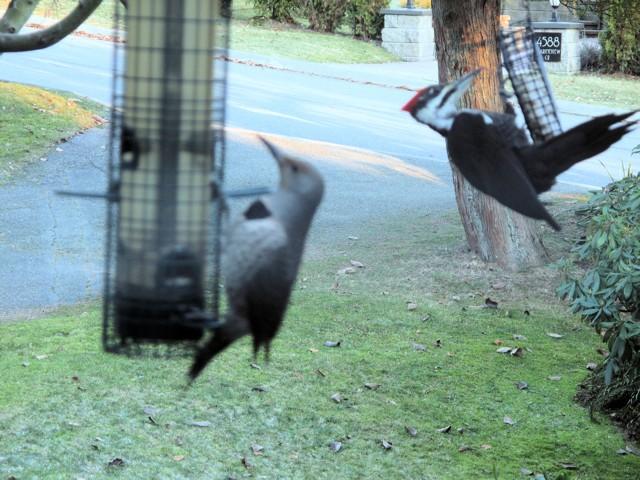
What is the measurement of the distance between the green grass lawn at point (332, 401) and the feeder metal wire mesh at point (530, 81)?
11.3 ft

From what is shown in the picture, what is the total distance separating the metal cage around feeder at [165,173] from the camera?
84.1 inches

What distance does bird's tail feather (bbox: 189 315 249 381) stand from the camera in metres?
2.06

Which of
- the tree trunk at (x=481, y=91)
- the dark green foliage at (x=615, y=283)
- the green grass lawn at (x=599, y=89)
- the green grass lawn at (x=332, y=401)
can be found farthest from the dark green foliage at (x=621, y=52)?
the dark green foliage at (x=615, y=283)

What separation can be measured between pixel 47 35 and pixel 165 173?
241 centimetres

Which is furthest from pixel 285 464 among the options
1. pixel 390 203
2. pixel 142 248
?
pixel 390 203

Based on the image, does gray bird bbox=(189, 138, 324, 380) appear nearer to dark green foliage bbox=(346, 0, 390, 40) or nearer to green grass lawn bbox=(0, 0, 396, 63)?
green grass lawn bbox=(0, 0, 396, 63)

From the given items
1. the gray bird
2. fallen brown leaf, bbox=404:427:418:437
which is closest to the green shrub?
fallen brown leaf, bbox=404:427:418:437

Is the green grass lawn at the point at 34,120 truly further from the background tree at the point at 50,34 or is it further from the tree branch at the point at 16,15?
the background tree at the point at 50,34

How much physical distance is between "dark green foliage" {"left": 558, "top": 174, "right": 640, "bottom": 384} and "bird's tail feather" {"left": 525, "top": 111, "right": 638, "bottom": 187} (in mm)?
3443

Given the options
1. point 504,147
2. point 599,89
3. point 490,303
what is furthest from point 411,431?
point 599,89

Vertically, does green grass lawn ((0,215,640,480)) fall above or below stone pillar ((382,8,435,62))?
below

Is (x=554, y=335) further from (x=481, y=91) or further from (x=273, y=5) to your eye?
(x=481, y=91)

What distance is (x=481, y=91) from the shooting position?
3428 mm

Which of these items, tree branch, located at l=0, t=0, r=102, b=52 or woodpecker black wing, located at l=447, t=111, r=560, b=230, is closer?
woodpecker black wing, located at l=447, t=111, r=560, b=230
